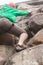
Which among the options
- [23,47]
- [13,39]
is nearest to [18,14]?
[13,39]

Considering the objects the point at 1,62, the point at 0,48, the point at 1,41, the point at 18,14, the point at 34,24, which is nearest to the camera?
the point at 1,62

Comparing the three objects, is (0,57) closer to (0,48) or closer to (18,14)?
(0,48)

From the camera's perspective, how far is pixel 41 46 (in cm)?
461

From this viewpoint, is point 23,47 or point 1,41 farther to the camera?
point 1,41

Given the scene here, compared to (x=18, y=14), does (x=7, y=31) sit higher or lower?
higher

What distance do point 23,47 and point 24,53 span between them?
10.4 inches

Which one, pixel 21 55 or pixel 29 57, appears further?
pixel 21 55

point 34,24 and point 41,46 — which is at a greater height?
point 41,46

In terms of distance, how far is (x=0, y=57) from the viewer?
466 centimetres

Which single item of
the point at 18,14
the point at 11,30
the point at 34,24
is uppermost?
the point at 11,30

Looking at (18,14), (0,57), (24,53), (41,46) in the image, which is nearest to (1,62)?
(0,57)

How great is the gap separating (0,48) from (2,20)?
710 millimetres

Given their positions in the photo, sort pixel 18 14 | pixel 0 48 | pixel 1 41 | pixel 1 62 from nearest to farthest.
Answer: pixel 1 62, pixel 0 48, pixel 1 41, pixel 18 14

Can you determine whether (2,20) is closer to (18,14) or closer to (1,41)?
(1,41)
